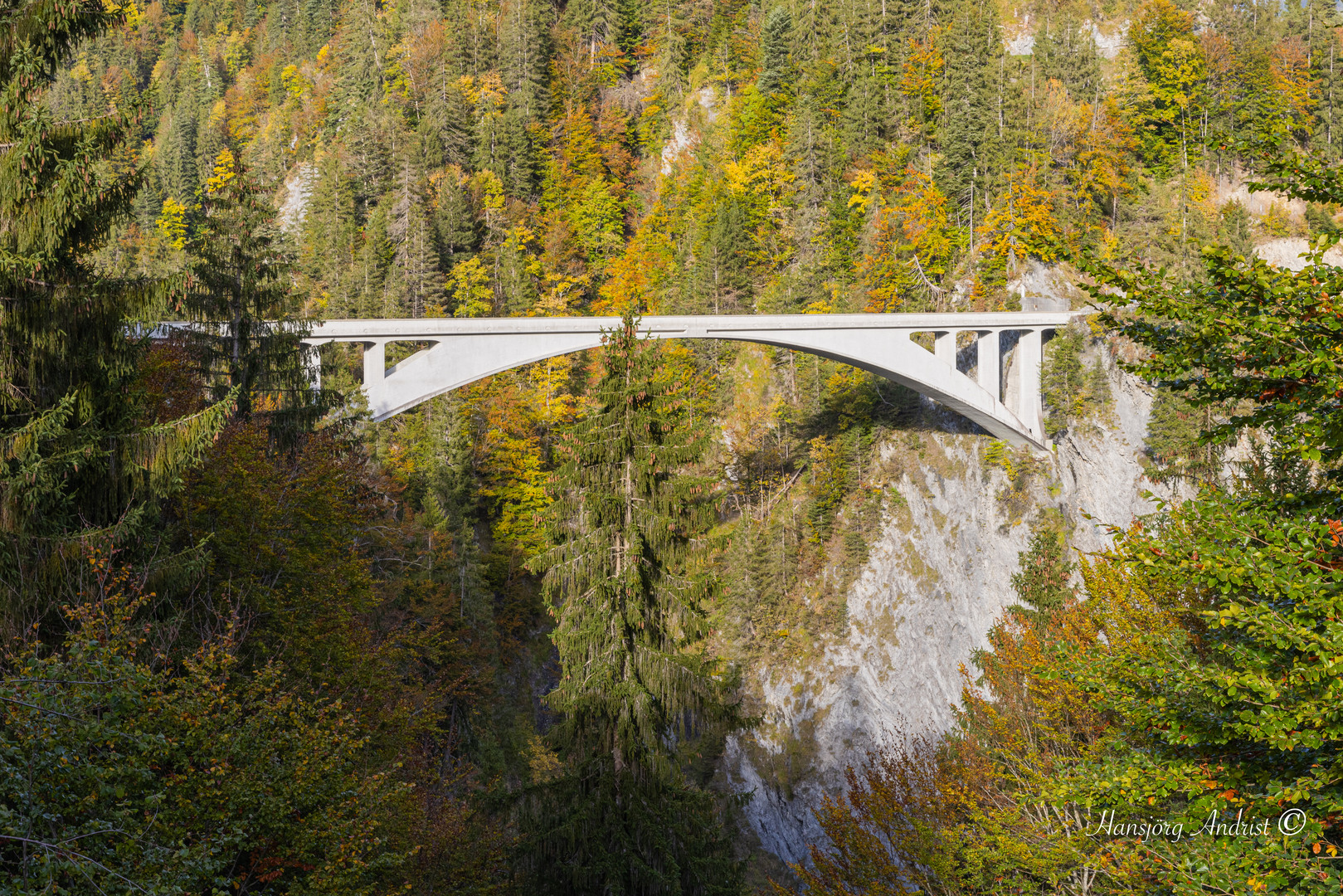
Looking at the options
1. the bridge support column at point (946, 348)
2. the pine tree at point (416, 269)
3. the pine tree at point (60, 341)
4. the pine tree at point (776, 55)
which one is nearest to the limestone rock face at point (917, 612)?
the bridge support column at point (946, 348)

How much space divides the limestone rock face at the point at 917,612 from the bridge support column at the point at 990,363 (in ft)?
11.0

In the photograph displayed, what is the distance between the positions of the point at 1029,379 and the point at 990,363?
1.85m

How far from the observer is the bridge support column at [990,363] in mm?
29453

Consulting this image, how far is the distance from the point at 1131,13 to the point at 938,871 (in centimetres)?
4567

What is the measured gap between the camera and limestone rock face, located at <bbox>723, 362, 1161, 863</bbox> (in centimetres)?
2822

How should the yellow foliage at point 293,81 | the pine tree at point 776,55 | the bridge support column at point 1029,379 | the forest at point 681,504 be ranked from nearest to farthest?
the forest at point 681,504, the bridge support column at point 1029,379, the pine tree at point 776,55, the yellow foliage at point 293,81

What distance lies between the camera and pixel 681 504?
1166 centimetres

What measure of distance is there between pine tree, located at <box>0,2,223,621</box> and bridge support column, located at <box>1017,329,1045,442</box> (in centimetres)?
2712

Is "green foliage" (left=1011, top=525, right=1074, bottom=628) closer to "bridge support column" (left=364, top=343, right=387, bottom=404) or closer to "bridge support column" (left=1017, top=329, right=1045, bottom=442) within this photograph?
"bridge support column" (left=1017, top=329, right=1045, bottom=442)

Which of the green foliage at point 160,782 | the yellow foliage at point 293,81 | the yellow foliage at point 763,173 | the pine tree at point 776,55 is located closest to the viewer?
the green foliage at point 160,782

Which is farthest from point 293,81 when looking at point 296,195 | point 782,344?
point 782,344

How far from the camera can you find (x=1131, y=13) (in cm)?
4319

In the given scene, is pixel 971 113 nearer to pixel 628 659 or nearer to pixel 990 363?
pixel 990 363

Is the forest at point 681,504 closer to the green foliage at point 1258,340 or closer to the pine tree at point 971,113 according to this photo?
the green foliage at point 1258,340
